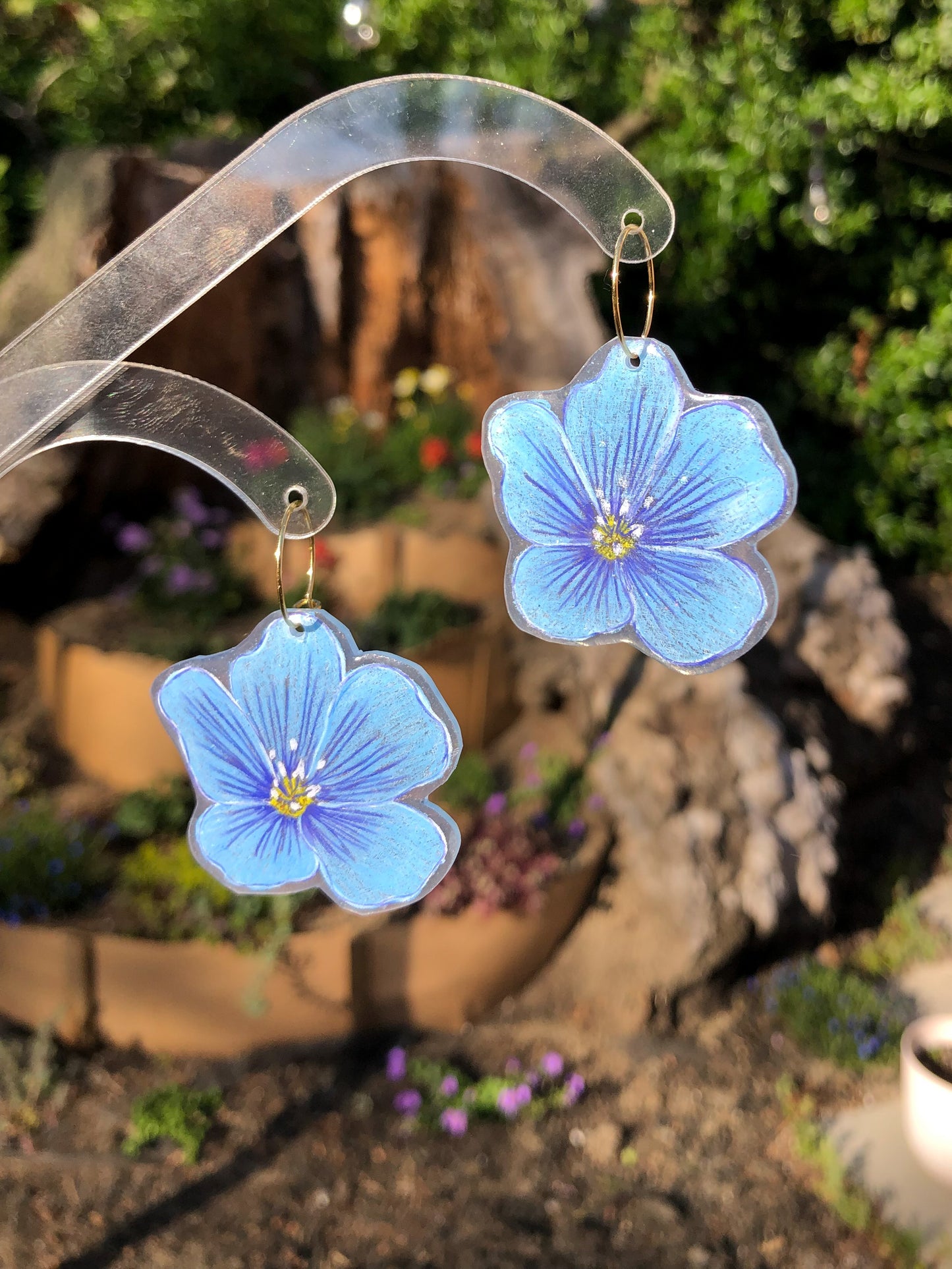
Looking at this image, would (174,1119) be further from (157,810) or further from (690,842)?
(690,842)

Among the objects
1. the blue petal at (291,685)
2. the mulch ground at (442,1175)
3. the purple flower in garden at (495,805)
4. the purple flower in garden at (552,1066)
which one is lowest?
the mulch ground at (442,1175)

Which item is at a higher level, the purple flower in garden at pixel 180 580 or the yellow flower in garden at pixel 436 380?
the yellow flower in garden at pixel 436 380

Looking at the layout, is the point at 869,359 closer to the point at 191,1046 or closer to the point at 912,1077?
the point at 912,1077

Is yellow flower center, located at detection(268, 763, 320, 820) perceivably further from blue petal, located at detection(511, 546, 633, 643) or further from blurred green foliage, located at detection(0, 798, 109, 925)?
blurred green foliage, located at detection(0, 798, 109, 925)

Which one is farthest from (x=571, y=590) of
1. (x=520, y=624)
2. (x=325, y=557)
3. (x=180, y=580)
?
(x=180, y=580)

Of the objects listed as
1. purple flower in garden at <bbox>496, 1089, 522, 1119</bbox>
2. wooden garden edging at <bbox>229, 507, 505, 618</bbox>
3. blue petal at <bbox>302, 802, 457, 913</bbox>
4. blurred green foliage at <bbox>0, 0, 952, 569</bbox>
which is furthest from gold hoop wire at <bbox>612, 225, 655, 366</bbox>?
blurred green foliage at <bbox>0, 0, 952, 569</bbox>

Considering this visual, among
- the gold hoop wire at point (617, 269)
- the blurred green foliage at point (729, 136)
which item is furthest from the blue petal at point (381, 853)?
the blurred green foliage at point (729, 136)

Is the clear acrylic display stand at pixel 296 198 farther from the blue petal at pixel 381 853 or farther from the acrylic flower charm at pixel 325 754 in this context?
the blue petal at pixel 381 853
